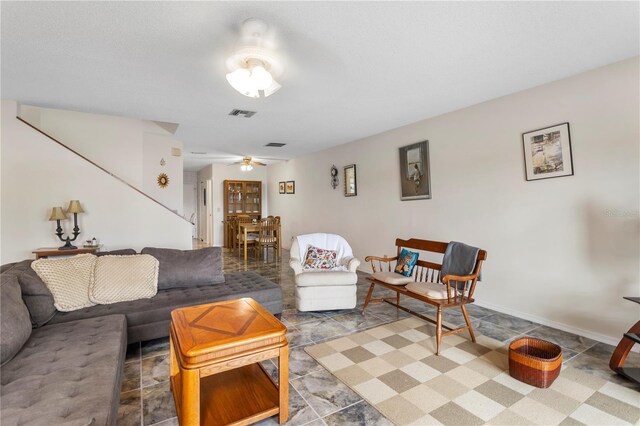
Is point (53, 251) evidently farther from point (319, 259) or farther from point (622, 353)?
point (622, 353)

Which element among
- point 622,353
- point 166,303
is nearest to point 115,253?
point 166,303

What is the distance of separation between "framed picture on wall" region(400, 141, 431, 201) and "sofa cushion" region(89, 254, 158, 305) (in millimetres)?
3428

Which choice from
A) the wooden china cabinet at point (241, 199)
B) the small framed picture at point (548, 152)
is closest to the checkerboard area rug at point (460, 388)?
the small framed picture at point (548, 152)

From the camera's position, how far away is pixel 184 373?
4.64 feet

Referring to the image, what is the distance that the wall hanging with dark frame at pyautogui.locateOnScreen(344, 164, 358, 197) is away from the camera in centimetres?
559

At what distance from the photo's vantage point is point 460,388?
198 centimetres

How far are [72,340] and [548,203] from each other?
13.3 feet

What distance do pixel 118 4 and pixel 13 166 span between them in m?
2.96

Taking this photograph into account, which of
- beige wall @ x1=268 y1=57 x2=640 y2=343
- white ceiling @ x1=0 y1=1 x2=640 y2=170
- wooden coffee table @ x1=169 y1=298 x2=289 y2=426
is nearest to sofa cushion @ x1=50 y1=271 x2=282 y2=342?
wooden coffee table @ x1=169 y1=298 x2=289 y2=426

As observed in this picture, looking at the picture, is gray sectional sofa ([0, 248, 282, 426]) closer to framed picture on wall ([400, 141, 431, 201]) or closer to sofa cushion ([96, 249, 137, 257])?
sofa cushion ([96, 249, 137, 257])

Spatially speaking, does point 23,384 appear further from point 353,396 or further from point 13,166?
point 13,166

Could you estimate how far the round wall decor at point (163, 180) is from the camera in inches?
198

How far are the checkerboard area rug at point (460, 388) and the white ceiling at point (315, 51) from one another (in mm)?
2435

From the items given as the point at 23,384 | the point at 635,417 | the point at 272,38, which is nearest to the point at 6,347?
the point at 23,384
